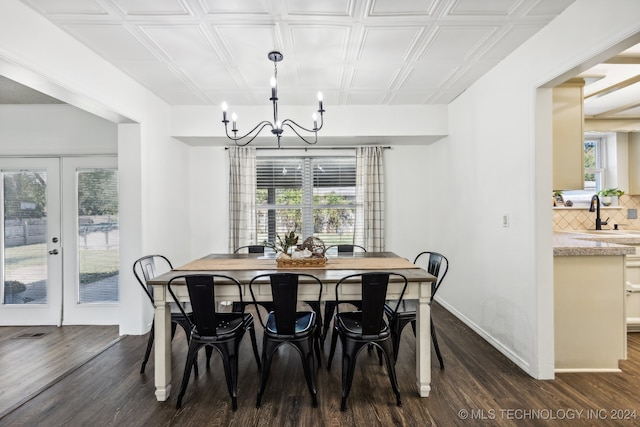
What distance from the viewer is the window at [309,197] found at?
4.88 metres

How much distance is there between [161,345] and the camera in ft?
7.36

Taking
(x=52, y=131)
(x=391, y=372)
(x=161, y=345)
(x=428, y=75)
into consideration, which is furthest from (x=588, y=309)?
(x=52, y=131)

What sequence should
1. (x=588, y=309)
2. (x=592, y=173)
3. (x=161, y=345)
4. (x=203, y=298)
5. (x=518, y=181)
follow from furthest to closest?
(x=592, y=173) < (x=518, y=181) < (x=588, y=309) < (x=161, y=345) < (x=203, y=298)

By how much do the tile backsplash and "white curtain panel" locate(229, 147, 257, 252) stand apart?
4145mm

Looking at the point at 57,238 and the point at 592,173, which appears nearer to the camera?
the point at 57,238

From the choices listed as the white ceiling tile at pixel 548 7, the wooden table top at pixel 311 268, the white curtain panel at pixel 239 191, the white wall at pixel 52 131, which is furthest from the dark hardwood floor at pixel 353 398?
the white ceiling tile at pixel 548 7

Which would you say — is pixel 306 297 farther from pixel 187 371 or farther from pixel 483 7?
pixel 483 7

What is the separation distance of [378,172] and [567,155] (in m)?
2.31

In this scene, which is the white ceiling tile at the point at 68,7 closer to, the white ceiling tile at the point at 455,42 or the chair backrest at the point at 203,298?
the chair backrest at the point at 203,298

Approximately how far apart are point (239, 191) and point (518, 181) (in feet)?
11.2

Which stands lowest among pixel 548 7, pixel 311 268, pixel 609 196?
pixel 311 268

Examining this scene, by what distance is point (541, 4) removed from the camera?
83.8 inches

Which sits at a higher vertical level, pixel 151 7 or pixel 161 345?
pixel 151 7

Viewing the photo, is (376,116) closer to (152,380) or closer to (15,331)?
(152,380)
